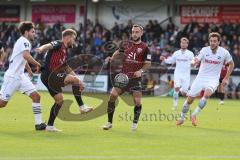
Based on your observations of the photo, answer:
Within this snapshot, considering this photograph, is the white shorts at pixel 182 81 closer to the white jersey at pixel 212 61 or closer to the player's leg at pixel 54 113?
the white jersey at pixel 212 61

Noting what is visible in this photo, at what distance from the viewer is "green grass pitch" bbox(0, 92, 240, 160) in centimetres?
1165

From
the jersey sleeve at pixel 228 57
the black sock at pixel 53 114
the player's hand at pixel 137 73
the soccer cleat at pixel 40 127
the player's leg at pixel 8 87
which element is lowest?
the soccer cleat at pixel 40 127

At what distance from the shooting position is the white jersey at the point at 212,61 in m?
17.3

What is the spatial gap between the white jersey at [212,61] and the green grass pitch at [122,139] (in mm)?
1357

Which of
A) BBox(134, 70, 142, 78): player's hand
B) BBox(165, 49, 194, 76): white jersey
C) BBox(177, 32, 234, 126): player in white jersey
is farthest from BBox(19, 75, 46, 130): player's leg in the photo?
BBox(165, 49, 194, 76): white jersey

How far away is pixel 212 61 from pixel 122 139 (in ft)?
15.0

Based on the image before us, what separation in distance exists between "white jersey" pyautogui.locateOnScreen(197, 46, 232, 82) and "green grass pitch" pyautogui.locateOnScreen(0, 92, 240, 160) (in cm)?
136

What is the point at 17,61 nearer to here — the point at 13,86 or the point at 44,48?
the point at 13,86

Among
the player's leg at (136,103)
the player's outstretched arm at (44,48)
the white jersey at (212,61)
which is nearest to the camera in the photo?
the player's outstretched arm at (44,48)

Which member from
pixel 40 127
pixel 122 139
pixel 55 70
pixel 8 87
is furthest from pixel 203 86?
pixel 8 87

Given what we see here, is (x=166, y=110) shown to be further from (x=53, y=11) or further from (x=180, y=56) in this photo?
(x=53, y=11)

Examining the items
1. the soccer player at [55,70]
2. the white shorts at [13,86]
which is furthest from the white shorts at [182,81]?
the white shorts at [13,86]

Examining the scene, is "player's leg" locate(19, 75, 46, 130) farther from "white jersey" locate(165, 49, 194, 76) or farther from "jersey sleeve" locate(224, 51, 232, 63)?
"white jersey" locate(165, 49, 194, 76)

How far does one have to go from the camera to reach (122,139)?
45.6 feet
